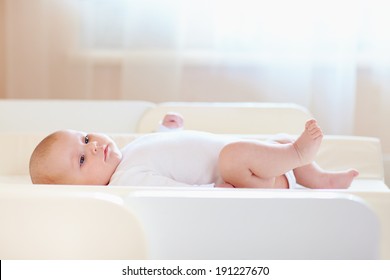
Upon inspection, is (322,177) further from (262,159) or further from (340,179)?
(262,159)

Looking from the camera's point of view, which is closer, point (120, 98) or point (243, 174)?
point (243, 174)

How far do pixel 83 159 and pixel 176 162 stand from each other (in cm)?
20

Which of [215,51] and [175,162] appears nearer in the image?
[175,162]

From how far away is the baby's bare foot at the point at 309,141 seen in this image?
4.56ft

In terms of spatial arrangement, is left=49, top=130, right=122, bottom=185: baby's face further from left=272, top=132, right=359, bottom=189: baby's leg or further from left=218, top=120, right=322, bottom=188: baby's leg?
left=272, top=132, right=359, bottom=189: baby's leg

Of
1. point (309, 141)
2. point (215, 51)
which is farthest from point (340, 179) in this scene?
point (215, 51)

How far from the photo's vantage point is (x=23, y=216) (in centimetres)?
116

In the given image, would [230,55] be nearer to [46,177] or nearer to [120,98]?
[120,98]

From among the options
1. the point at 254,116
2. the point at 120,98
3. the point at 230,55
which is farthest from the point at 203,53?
Result: the point at 254,116

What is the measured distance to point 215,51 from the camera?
9.20ft

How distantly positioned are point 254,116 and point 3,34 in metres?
1.26

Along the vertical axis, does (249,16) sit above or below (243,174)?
above

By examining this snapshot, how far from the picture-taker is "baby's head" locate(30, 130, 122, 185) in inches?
59.1
